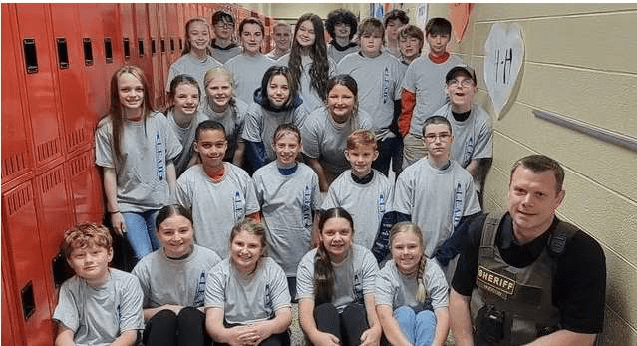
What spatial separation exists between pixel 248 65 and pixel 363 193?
4.85 ft

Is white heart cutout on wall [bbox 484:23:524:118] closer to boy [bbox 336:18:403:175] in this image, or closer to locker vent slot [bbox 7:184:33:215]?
boy [bbox 336:18:403:175]

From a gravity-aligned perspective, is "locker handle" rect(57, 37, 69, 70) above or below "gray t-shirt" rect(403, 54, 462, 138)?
above

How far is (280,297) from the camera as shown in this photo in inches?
91.9

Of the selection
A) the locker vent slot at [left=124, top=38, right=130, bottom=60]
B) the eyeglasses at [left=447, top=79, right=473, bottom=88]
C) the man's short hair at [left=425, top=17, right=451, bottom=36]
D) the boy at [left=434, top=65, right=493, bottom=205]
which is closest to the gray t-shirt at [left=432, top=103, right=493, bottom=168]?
the boy at [left=434, top=65, right=493, bottom=205]

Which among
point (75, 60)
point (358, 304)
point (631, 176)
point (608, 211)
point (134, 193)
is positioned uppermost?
point (75, 60)

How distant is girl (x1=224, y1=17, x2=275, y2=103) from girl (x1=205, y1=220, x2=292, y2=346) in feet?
5.14

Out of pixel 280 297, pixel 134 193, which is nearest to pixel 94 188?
pixel 134 193

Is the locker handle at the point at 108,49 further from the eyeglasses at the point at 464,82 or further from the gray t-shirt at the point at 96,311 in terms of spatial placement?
the eyeglasses at the point at 464,82

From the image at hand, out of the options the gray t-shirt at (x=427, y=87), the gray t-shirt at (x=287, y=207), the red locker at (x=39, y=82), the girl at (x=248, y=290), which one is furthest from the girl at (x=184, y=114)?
the gray t-shirt at (x=427, y=87)

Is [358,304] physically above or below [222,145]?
below

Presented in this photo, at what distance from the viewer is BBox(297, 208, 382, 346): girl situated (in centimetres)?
229

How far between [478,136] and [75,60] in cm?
207

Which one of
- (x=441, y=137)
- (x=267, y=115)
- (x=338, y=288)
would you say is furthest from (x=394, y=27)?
(x=338, y=288)

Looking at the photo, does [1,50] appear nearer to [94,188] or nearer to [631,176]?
[94,188]
